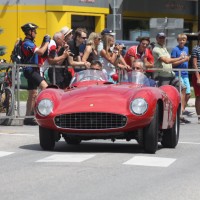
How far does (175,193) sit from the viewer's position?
381 inches

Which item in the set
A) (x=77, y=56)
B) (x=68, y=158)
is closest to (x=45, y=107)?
(x=68, y=158)

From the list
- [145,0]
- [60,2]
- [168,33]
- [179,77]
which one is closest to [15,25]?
[60,2]

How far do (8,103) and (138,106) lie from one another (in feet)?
→ 23.4

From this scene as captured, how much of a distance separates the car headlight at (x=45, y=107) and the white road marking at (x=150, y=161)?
1.37 metres

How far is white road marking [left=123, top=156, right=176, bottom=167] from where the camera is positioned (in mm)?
12090

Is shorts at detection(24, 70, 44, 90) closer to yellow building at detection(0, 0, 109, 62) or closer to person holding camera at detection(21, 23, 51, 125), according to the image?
person holding camera at detection(21, 23, 51, 125)

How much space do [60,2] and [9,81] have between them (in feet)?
77.9

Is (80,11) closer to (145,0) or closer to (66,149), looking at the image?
(145,0)

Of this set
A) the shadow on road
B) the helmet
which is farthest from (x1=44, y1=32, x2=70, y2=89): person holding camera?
the shadow on road

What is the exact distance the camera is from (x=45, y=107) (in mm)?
13391

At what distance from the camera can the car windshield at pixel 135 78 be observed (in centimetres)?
1464

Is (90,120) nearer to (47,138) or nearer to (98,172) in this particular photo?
(47,138)

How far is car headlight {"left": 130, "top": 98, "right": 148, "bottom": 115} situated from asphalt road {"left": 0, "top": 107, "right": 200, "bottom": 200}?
1.88 ft

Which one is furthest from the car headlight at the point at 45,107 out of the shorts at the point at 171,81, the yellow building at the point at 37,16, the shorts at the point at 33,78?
the yellow building at the point at 37,16
